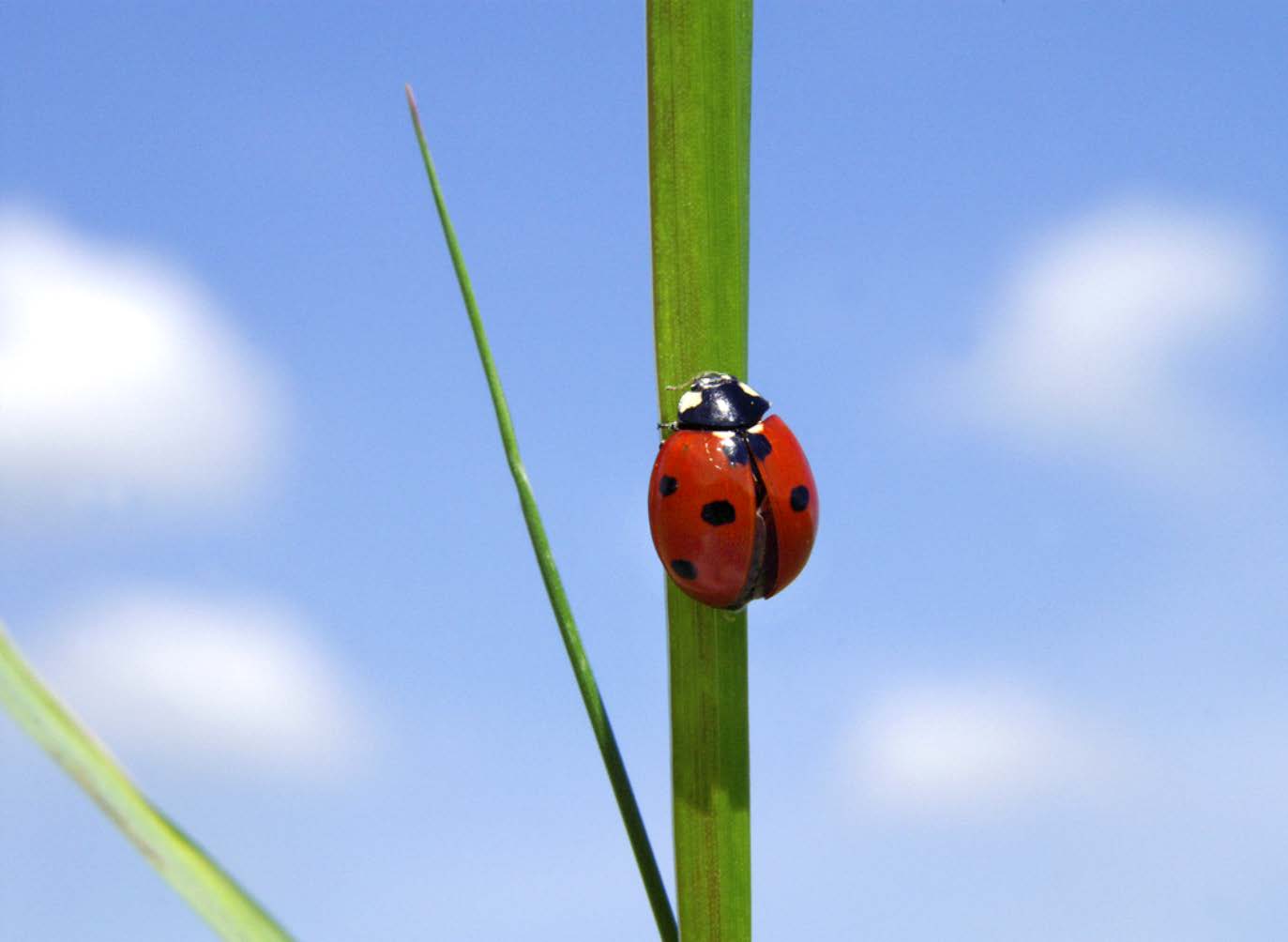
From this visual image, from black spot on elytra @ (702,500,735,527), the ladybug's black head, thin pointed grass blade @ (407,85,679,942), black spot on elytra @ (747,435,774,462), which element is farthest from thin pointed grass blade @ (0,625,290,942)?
black spot on elytra @ (747,435,774,462)

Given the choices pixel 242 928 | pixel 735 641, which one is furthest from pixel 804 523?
pixel 242 928

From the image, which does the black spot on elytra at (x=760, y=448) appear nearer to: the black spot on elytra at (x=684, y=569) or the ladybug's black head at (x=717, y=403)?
the ladybug's black head at (x=717, y=403)

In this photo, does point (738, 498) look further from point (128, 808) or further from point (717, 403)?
point (128, 808)

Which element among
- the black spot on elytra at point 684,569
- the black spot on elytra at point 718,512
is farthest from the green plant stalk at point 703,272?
the black spot on elytra at point 718,512

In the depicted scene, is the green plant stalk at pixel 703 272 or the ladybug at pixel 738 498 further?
the ladybug at pixel 738 498

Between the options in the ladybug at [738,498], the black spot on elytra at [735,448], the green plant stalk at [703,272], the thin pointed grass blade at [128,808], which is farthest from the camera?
the black spot on elytra at [735,448]

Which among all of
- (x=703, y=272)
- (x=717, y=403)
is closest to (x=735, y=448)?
(x=717, y=403)

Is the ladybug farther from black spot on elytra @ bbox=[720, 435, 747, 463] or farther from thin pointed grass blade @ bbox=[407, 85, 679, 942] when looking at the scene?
thin pointed grass blade @ bbox=[407, 85, 679, 942]

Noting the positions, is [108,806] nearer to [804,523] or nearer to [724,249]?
[724,249]
